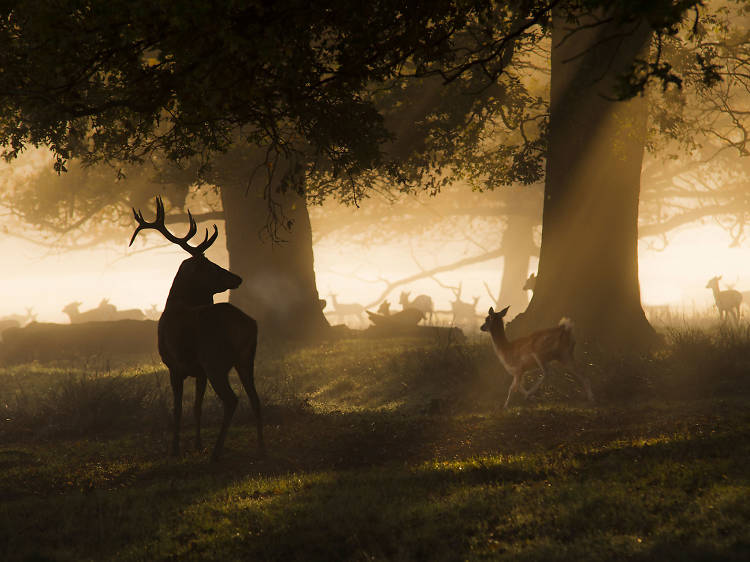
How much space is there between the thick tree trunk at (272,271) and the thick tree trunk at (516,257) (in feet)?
74.1

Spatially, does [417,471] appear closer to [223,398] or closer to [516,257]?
[223,398]

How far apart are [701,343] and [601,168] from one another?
151 inches

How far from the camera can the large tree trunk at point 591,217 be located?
15617mm

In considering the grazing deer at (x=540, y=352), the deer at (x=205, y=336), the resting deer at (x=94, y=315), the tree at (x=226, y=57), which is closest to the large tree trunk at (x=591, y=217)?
the grazing deer at (x=540, y=352)

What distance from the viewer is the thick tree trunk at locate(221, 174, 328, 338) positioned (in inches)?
887

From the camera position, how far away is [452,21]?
29.4 feet

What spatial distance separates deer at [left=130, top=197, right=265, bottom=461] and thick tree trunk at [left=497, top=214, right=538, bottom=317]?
3482 centimetres

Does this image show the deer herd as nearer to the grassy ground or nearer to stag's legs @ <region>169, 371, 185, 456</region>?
stag's legs @ <region>169, 371, 185, 456</region>

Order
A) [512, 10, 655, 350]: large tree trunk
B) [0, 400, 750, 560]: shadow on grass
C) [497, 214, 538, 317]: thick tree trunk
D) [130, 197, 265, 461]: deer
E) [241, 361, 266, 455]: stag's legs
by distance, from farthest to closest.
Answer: [497, 214, 538, 317]: thick tree trunk, [512, 10, 655, 350]: large tree trunk, [241, 361, 266, 455]: stag's legs, [130, 197, 265, 461]: deer, [0, 400, 750, 560]: shadow on grass

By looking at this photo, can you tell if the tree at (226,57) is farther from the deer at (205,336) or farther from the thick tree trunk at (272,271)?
the thick tree trunk at (272,271)

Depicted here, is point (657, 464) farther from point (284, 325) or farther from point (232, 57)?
point (284, 325)

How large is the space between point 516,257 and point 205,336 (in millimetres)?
37796

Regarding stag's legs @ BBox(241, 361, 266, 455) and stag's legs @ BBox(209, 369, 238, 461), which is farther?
stag's legs @ BBox(241, 361, 266, 455)

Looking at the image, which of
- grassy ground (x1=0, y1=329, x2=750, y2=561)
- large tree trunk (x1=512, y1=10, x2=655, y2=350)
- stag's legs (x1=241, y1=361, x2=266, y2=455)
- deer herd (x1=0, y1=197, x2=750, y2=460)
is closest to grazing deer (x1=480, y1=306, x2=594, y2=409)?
grassy ground (x1=0, y1=329, x2=750, y2=561)
